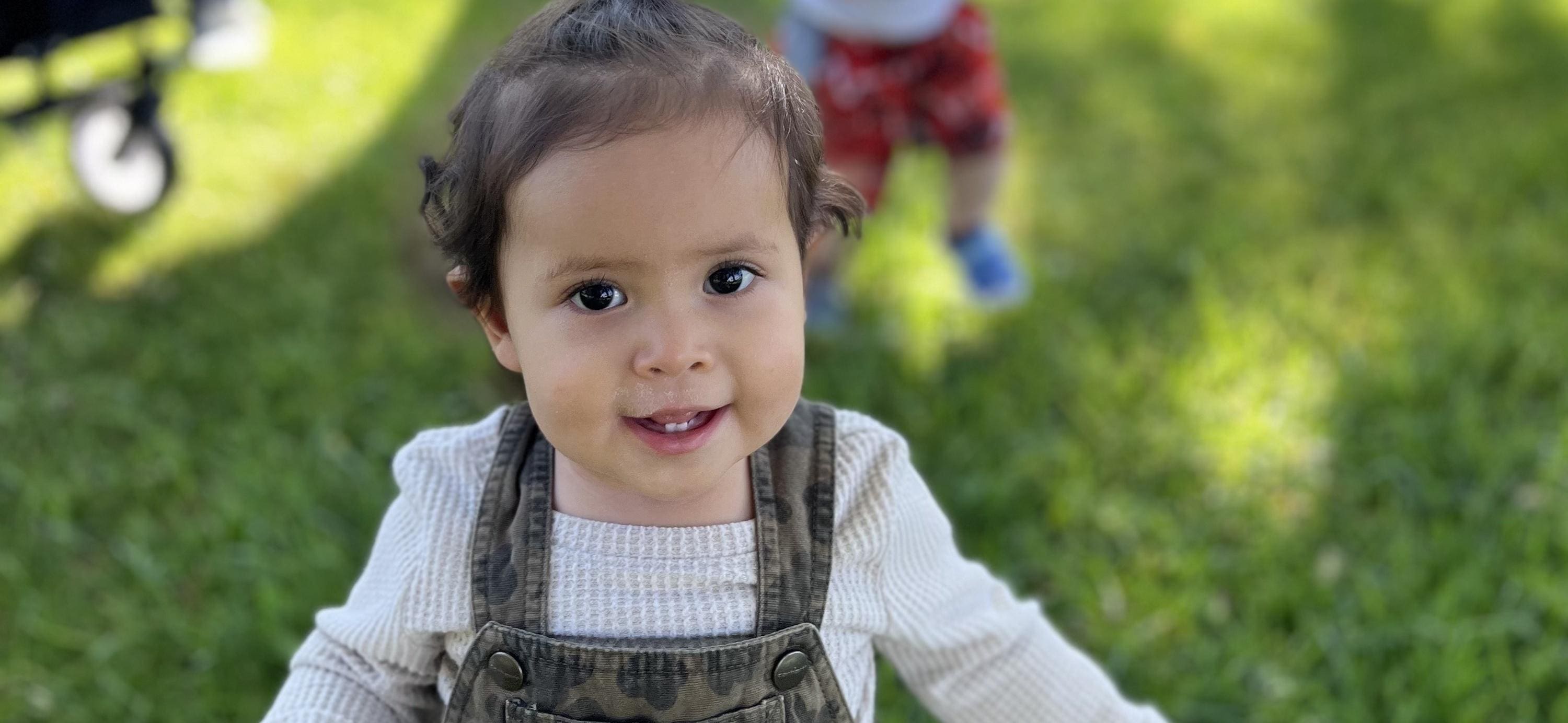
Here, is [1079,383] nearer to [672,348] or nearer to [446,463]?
[446,463]

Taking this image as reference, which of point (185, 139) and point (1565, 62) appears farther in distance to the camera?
point (1565, 62)

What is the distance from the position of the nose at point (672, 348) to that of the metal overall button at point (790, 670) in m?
0.31

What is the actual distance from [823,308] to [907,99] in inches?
19.2

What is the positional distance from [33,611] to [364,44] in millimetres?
2670

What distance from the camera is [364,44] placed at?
446cm

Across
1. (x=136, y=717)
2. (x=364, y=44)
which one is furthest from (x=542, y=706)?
(x=364, y=44)

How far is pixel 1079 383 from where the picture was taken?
277 centimetres

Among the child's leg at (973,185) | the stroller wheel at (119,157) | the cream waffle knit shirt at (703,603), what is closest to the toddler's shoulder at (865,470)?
the cream waffle knit shirt at (703,603)

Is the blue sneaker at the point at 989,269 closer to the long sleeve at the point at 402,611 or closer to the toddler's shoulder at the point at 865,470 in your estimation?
the toddler's shoulder at the point at 865,470

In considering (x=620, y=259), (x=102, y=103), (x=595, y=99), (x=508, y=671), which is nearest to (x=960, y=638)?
(x=508, y=671)

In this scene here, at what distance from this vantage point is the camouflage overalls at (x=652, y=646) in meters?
1.23

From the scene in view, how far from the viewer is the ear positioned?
1.27m

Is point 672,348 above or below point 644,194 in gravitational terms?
below

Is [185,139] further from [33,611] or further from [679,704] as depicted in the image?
[679,704]
